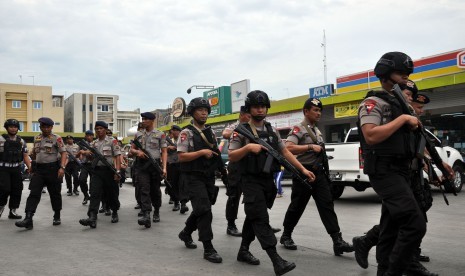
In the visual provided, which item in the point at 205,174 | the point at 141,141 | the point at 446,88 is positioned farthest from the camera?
the point at 446,88

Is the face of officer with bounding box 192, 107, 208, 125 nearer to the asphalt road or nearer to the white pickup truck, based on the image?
the asphalt road

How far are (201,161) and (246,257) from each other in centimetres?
124

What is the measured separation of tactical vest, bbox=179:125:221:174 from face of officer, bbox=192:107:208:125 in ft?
0.38

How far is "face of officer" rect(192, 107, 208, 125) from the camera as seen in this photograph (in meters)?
5.56

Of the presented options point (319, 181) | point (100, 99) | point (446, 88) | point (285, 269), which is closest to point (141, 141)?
point (319, 181)

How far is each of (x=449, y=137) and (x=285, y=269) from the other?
16156 millimetres

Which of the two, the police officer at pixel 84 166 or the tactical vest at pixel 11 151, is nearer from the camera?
the tactical vest at pixel 11 151

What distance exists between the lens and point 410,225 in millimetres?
3434

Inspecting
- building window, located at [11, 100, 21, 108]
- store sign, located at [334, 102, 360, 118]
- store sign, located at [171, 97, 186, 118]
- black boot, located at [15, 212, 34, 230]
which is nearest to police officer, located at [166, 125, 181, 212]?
black boot, located at [15, 212, 34, 230]

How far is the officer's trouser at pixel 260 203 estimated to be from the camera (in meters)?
4.41

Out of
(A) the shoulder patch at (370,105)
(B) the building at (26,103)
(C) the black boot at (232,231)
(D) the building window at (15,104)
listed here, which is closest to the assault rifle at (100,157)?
(C) the black boot at (232,231)

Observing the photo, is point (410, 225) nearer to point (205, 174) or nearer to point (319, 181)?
point (319, 181)

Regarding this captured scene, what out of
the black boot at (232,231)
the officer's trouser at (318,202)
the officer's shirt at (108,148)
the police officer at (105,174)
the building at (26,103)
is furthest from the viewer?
the building at (26,103)

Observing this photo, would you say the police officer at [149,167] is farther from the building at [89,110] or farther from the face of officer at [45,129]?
the building at [89,110]
